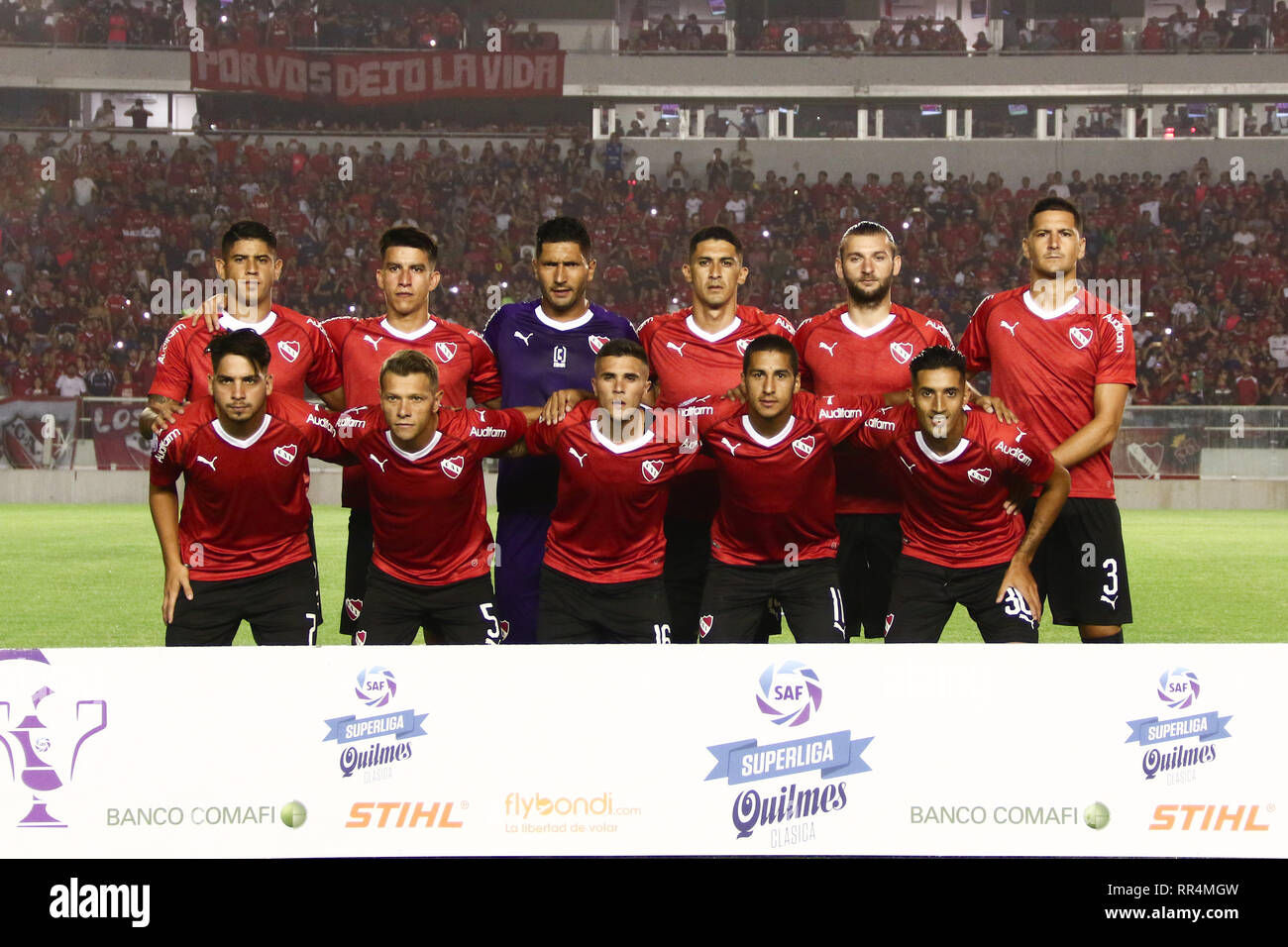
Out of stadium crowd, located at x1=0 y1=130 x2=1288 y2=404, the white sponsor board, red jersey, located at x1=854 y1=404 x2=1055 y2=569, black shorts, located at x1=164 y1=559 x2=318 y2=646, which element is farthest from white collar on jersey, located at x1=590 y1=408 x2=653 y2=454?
stadium crowd, located at x1=0 y1=130 x2=1288 y2=404

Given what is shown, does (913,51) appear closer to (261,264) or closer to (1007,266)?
(1007,266)

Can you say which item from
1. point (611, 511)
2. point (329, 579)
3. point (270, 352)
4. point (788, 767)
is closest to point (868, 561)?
point (611, 511)

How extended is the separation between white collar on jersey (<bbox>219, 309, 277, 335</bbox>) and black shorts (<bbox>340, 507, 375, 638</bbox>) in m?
0.86

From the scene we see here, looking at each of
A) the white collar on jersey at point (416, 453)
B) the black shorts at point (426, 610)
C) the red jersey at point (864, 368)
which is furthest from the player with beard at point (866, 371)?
the white collar on jersey at point (416, 453)

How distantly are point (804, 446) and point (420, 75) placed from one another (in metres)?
25.4

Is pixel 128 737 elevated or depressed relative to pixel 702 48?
depressed

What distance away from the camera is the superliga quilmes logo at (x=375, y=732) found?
3.86m

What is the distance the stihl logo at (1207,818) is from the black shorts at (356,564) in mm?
3168

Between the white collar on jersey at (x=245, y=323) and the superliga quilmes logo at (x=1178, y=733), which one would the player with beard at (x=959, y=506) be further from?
the white collar on jersey at (x=245, y=323)

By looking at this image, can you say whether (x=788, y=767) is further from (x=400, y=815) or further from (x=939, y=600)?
(x=939, y=600)
